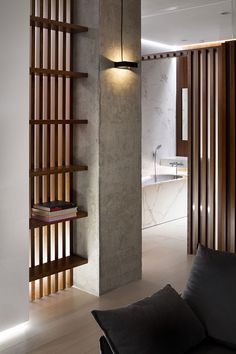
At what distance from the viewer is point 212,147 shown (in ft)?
17.0

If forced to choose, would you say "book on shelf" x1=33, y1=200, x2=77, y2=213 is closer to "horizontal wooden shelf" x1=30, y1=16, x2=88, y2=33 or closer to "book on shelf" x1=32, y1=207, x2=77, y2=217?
"book on shelf" x1=32, y1=207, x2=77, y2=217

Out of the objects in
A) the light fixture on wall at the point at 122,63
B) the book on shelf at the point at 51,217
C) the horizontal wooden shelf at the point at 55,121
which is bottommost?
the book on shelf at the point at 51,217

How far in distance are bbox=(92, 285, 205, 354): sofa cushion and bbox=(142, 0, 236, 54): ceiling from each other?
3.40 meters

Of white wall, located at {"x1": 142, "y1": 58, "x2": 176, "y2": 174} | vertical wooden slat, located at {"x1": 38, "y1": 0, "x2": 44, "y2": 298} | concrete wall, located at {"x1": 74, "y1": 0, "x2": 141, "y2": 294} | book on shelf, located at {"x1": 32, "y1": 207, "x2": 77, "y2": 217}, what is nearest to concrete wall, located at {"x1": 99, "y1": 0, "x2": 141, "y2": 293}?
concrete wall, located at {"x1": 74, "y1": 0, "x2": 141, "y2": 294}

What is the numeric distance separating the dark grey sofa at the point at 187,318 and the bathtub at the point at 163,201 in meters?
4.06

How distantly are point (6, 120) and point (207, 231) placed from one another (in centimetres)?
287

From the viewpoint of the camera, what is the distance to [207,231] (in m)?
5.36

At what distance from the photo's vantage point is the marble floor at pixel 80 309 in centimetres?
325

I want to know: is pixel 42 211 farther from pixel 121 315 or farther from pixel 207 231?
pixel 207 231

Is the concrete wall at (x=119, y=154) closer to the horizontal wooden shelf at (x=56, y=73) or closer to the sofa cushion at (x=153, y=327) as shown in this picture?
the horizontal wooden shelf at (x=56, y=73)

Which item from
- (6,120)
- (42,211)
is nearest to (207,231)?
(42,211)

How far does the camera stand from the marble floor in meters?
3.25

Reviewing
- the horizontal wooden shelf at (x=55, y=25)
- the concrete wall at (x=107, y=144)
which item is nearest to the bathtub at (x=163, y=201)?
the concrete wall at (x=107, y=144)

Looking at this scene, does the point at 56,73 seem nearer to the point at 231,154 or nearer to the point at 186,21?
the point at 231,154
